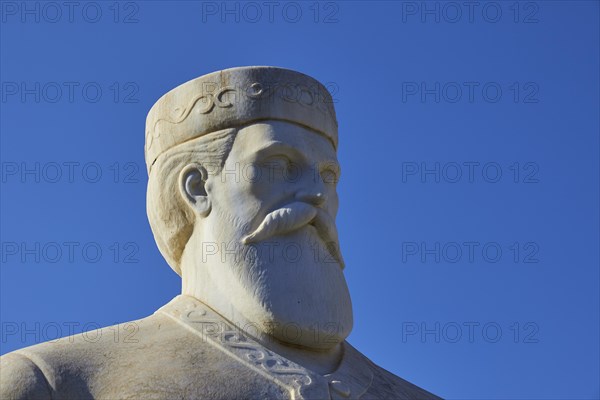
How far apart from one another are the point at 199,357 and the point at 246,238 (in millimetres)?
832

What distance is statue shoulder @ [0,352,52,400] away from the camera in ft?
23.1

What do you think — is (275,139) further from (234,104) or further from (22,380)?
(22,380)

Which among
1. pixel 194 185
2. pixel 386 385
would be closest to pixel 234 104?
pixel 194 185

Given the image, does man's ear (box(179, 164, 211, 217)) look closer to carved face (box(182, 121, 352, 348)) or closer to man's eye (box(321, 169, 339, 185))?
carved face (box(182, 121, 352, 348))

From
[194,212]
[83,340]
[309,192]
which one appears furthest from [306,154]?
[83,340]

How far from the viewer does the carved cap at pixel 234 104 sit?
8.20m

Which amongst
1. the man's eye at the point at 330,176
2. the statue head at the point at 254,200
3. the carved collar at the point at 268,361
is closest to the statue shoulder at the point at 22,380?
the carved collar at the point at 268,361

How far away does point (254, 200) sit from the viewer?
799cm

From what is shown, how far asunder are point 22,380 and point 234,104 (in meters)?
2.24

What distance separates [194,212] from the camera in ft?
26.9

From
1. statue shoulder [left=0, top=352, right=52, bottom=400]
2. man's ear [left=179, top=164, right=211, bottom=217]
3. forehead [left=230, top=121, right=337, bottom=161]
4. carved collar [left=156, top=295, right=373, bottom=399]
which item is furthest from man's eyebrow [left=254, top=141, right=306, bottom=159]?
statue shoulder [left=0, top=352, right=52, bottom=400]

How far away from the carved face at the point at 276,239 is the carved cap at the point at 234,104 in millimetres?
105

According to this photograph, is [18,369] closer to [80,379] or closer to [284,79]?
[80,379]

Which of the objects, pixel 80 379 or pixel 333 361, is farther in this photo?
pixel 333 361
